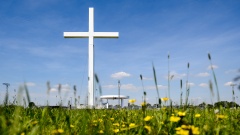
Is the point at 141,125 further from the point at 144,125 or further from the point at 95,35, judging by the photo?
the point at 95,35

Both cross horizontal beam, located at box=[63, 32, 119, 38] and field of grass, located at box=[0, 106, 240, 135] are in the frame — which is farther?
cross horizontal beam, located at box=[63, 32, 119, 38]

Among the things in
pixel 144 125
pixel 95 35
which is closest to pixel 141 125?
pixel 144 125

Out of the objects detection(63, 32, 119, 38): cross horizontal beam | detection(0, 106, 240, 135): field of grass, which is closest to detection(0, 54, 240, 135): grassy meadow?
detection(0, 106, 240, 135): field of grass

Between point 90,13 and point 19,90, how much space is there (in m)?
17.5

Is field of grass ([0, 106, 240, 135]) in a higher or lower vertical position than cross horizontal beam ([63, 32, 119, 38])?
lower

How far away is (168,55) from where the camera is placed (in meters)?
3.59

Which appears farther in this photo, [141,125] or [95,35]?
[95,35]

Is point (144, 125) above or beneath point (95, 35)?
beneath

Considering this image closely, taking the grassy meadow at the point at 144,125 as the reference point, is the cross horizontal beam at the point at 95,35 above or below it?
above

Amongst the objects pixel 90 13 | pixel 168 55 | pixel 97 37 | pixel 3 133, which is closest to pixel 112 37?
pixel 97 37

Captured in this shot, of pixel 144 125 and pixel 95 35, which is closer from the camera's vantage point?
pixel 144 125

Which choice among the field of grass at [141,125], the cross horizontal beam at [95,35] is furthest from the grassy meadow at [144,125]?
the cross horizontal beam at [95,35]

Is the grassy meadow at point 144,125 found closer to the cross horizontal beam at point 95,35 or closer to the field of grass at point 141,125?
the field of grass at point 141,125

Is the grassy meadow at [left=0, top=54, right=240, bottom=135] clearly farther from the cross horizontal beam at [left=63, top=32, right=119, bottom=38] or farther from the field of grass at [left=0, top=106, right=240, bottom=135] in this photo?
the cross horizontal beam at [left=63, top=32, right=119, bottom=38]
